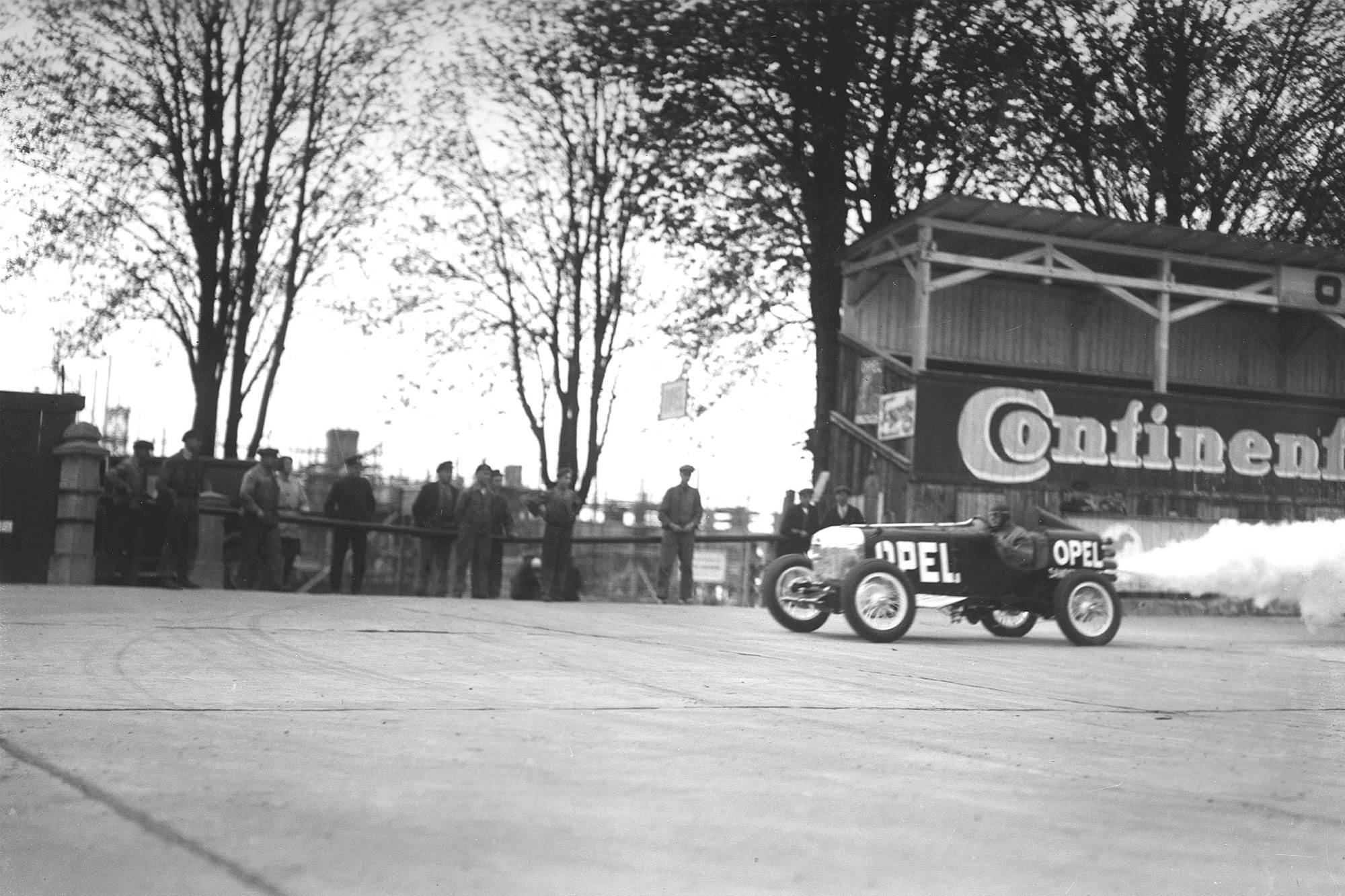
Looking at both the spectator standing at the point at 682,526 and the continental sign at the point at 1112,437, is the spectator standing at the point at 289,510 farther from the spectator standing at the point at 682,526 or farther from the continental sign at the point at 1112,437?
the continental sign at the point at 1112,437

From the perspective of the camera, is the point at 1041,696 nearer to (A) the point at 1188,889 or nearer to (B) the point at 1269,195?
(A) the point at 1188,889

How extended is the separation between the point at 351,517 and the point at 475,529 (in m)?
1.60

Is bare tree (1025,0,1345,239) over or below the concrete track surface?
over

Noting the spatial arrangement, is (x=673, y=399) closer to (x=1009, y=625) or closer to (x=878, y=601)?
(x=1009, y=625)

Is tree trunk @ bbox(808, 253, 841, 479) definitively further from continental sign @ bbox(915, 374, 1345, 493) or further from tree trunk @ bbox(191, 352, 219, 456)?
tree trunk @ bbox(191, 352, 219, 456)

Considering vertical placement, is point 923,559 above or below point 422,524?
below

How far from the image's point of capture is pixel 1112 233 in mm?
23906

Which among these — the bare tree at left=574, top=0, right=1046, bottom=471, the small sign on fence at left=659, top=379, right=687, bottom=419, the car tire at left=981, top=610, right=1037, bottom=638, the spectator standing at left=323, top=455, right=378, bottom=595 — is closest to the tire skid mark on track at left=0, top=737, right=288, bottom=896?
the car tire at left=981, top=610, right=1037, bottom=638

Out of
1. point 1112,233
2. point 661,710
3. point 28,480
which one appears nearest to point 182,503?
point 28,480

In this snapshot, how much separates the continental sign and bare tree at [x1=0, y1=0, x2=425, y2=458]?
8.97m

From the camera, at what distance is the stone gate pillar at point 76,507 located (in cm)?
1798

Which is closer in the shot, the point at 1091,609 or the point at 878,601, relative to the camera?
the point at 878,601

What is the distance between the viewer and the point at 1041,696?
30.4ft

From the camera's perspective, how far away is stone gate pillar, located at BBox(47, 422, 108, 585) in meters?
18.0
